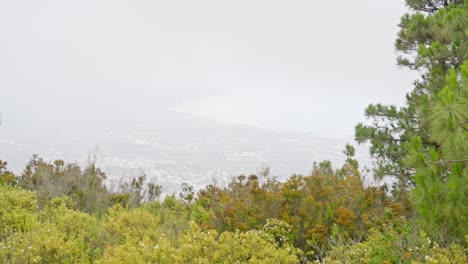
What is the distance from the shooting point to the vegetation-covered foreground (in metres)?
4.31

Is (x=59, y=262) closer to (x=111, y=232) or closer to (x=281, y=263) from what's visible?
(x=111, y=232)

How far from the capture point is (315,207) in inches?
253

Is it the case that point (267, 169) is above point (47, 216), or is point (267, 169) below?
above

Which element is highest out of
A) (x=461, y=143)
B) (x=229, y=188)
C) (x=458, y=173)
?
(x=461, y=143)

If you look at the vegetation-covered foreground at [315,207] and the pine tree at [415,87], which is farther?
the pine tree at [415,87]

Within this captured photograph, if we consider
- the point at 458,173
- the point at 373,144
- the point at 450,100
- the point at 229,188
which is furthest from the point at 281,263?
the point at 373,144

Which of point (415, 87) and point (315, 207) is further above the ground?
point (415, 87)

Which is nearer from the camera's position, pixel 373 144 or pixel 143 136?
pixel 373 144

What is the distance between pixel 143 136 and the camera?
93.0 metres

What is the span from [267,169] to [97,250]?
13.9 ft

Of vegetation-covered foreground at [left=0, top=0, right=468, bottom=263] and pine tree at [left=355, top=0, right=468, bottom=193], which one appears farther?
pine tree at [left=355, top=0, right=468, bottom=193]

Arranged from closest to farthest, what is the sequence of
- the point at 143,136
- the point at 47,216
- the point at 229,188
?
the point at 47,216
the point at 229,188
the point at 143,136

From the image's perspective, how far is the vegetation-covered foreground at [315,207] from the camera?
4.31 m

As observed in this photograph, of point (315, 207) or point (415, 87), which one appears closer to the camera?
point (315, 207)
